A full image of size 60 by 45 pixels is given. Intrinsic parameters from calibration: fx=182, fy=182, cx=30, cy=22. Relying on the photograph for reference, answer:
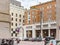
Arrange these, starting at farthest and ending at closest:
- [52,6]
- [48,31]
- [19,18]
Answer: [19,18], [52,6], [48,31]

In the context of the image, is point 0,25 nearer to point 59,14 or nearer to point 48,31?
point 59,14

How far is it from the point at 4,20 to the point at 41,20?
123ft

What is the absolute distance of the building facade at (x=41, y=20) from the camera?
115ft

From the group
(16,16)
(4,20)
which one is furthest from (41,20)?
(4,20)

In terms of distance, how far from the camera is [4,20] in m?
2.51

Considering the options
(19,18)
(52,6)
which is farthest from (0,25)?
(19,18)

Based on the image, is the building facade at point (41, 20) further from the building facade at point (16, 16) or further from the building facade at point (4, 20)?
the building facade at point (4, 20)

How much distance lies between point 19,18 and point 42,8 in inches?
292

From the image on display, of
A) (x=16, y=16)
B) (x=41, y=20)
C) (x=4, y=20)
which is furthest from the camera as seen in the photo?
(x=16, y=16)

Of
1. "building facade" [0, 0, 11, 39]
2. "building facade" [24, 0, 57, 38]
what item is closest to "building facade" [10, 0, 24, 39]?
"building facade" [24, 0, 57, 38]

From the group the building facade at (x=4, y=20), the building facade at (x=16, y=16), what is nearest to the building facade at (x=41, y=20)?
the building facade at (x=16, y=16)

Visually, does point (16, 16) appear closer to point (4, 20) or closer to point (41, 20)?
point (41, 20)

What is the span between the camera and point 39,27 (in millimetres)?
36938

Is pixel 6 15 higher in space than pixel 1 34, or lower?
higher
